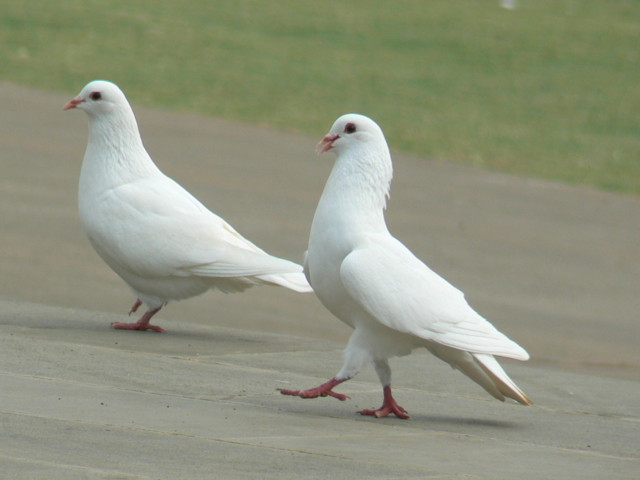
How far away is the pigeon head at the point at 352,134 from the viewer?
671 cm

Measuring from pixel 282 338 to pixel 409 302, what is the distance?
274cm

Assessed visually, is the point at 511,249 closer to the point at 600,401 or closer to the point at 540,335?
the point at 540,335

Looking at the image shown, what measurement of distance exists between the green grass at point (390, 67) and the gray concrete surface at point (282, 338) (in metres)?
1.57

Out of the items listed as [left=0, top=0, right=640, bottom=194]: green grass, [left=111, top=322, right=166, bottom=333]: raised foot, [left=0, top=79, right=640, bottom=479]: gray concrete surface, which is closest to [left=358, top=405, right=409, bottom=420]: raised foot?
[left=0, top=79, right=640, bottom=479]: gray concrete surface

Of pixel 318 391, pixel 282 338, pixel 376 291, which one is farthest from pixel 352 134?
pixel 282 338

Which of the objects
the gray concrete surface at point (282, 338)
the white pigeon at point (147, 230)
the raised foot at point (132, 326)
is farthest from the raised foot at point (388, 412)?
the raised foot at point (132, 326)

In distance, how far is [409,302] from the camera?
634 centimetres

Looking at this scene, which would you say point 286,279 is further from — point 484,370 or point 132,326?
point 484,370

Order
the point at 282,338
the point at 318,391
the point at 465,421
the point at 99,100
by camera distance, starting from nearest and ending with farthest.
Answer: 1. the point at 318,391
2. the point at 465,421
3. the point at 99,100
4. the point at 282,338

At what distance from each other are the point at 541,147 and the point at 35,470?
14473 mm

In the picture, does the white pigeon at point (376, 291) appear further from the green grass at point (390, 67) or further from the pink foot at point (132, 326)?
the green grass at point (390, 67)

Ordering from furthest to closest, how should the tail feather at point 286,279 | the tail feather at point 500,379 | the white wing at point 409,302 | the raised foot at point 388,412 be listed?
the tail feather at point 286,279, the raised foot at point 388,412, the tail feather at point 500,379, the white wing at point 409,302

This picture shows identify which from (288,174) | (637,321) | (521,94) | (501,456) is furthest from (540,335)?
(521,94)

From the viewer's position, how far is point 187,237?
8398 millimetres
